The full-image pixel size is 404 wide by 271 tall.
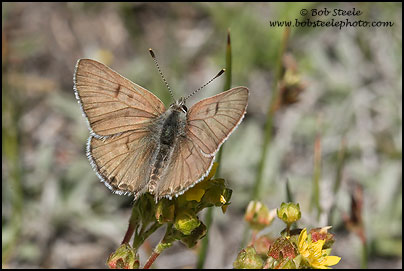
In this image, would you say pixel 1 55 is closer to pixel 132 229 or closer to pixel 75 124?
pixel 75 124

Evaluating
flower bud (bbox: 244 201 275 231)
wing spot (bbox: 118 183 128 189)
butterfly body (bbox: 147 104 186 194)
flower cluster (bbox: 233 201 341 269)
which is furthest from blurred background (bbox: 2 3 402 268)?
wing spot (bbox: 118 183 128 189)

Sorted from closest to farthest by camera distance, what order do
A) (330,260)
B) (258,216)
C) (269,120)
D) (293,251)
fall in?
(293,251)
(330,260)
(258,216)
(269,120)

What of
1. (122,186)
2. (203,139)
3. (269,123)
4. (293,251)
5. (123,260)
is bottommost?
(123,260)

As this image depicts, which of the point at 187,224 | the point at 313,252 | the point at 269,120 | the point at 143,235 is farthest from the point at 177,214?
the point at 269,120

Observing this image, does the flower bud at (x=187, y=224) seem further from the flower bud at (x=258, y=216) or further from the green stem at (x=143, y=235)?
the flower bud at (x=258, y=216)

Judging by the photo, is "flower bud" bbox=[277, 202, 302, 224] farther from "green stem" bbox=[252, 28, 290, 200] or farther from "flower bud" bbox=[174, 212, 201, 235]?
"green stem" bbox=[252, 28, 290, 200]

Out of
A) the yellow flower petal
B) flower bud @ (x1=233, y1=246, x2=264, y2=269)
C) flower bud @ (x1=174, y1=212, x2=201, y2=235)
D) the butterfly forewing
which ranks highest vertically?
the butterfly forewing

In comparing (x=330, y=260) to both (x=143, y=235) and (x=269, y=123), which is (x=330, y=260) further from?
(x=269, y=123)

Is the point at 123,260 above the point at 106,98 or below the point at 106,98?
below

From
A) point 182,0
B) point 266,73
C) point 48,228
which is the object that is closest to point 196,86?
point 266,73

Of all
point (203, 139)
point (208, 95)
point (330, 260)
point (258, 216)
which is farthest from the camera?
point (208, 95)
